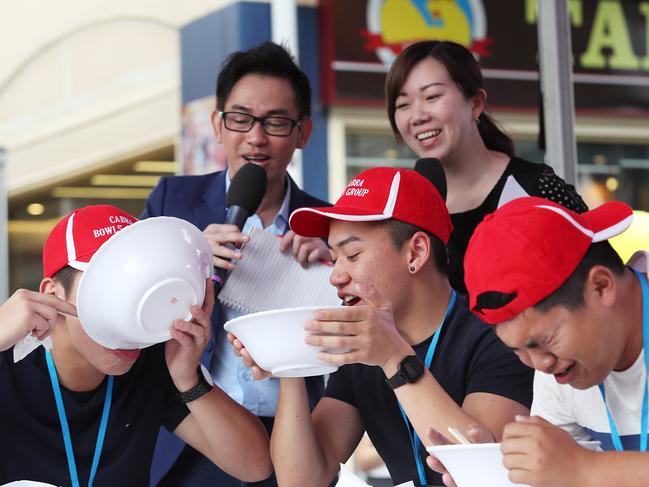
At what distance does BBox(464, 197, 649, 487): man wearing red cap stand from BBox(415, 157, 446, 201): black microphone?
2.36 ft

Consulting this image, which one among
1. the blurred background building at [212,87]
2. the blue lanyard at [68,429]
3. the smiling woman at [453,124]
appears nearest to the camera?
the blue lanyard at [68,429]

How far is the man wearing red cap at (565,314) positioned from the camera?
59.1 inches

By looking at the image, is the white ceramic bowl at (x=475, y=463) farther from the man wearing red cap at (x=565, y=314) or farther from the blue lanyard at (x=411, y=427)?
the blue lanyard at (x=411, y=427)

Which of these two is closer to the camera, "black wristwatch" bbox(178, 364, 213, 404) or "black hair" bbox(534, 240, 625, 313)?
"black hair" bbox(534, 240, 625, 313)

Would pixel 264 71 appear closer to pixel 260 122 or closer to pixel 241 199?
pixel 260 122

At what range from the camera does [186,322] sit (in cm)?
197

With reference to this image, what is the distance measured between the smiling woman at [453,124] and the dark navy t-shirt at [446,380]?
541 mm

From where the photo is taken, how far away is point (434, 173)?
246cm

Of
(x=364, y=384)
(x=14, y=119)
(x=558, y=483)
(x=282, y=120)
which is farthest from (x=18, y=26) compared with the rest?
(x=558, y=483)

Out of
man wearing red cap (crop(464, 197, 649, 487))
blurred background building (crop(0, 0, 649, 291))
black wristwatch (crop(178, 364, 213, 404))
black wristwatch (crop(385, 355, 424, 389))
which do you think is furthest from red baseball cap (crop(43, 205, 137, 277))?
blurred background building (crop(0, 0, 649, 291))

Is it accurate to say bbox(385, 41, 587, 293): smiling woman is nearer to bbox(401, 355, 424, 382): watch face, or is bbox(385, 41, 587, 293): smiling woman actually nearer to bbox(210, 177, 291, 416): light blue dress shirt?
bbox(210, 177, 291, 416): light blue dress shirt

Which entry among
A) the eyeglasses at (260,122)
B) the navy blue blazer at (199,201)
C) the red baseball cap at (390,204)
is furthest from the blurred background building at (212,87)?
the red baseball cap at (390,204)

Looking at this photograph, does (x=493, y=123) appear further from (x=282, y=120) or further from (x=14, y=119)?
(x=14, y=119)

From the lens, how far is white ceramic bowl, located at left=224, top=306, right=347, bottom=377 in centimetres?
173
